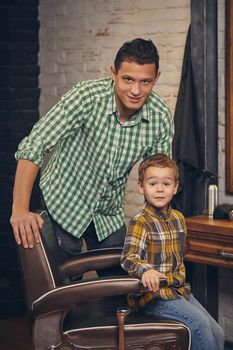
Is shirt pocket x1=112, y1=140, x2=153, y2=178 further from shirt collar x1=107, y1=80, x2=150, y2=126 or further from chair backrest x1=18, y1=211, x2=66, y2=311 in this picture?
chair backrest x1=18, y1=211, x2=66, y2=311

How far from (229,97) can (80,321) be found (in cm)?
159

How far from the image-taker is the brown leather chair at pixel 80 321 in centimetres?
280

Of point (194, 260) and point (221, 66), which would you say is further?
point (221, 66)

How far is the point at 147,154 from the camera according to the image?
326 centimetres

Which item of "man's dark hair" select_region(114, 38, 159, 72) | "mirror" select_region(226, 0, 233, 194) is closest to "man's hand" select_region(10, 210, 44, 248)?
"man's dark hair" select_region(114, 38, 159, 72)

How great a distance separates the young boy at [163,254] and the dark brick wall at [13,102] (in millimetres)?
2129

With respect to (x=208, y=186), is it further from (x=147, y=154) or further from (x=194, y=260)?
(x=147, y=154)

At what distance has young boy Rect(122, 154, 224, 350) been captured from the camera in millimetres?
2854

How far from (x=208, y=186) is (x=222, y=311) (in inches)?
27.2

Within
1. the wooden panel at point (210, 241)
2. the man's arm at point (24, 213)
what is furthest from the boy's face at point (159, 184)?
the wooden panel at point (210, 241)

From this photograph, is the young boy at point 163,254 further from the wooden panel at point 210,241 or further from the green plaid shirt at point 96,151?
the wooden panel at point 210,241

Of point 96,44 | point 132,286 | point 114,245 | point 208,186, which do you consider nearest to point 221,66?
point 208,186

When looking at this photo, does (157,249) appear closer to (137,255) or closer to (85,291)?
(137,255)

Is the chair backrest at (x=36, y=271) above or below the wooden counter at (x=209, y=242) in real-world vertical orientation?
above
